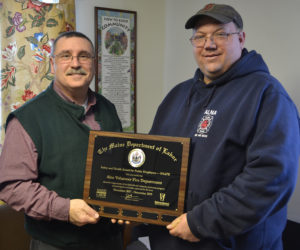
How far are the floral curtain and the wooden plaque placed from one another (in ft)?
3.76

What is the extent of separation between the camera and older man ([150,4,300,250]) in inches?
42.1

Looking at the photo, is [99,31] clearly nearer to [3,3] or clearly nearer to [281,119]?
[3,3]

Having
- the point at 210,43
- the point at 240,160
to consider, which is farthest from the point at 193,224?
the point at 210,43

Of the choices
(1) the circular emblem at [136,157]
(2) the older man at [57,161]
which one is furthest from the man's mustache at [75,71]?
(1) the circular emblem at [136,157]

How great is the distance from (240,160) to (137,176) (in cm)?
40

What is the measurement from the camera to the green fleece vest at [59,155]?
1.37m

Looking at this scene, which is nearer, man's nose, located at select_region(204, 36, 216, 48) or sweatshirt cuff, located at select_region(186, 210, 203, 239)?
sweatshirt cuff, located at select_region(186, 210, 203, 239)

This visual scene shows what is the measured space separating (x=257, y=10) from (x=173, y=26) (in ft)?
3.09

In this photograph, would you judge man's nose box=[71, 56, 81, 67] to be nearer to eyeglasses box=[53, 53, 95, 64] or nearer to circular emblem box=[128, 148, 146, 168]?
eyeglasses box=[53, 53, 95, 64]

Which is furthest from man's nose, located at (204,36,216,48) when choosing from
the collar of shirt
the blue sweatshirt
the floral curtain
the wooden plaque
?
the floral curtain

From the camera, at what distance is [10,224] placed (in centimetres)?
187

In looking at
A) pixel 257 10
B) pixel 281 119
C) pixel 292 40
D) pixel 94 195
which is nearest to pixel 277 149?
pixel 281 119

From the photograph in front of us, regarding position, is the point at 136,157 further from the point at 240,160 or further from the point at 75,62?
the point at 75,62

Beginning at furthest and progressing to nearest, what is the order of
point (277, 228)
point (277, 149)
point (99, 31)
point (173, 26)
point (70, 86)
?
1. point (173, 26)
2. point (99, 31)
3. point (70, 86)
4. point (277, 228)
5. point (277, 149)
